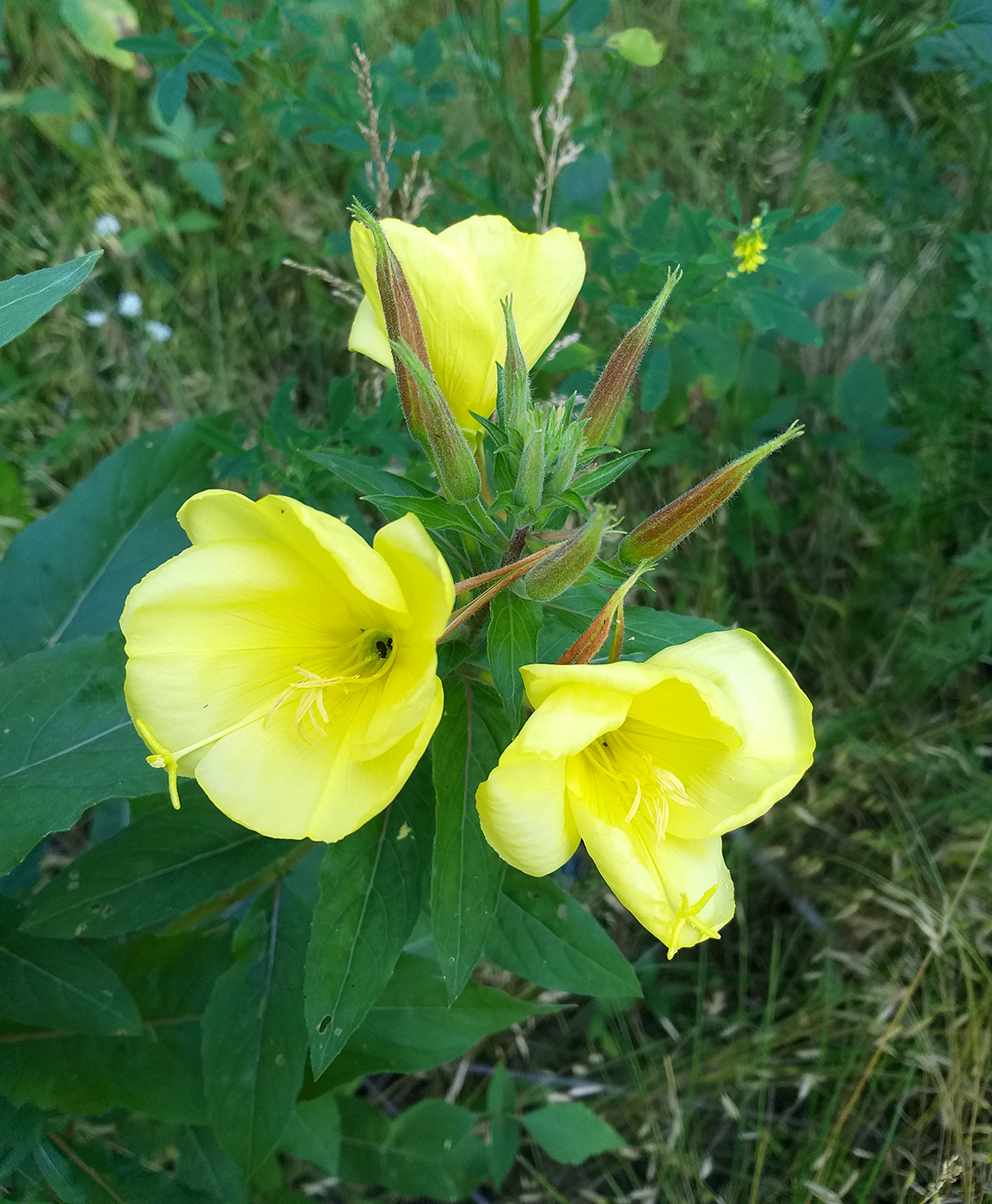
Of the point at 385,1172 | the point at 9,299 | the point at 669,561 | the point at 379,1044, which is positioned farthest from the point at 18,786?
the point at 669,561

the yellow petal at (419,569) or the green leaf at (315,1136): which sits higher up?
the yellow petal at (419,569)

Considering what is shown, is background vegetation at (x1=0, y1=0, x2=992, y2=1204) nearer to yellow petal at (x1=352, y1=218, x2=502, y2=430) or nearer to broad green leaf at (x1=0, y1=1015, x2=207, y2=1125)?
broad green leaf at (x1=0, y1=1015, x2=207, y2=1125)

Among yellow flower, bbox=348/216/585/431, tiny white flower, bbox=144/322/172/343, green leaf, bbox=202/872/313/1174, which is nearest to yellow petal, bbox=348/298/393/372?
yellow flower, bbox=348/216/585/431

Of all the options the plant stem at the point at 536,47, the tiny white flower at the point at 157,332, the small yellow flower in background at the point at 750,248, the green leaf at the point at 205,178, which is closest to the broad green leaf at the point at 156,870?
the small yellow flower in background at the point at 750,248

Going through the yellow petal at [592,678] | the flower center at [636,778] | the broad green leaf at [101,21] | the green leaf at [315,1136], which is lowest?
the green leaf at [315,1136]

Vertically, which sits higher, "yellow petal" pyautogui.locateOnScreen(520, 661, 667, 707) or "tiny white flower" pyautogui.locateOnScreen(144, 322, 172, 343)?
"yellow petal" pyautogui.locateOnScreen(520, 661, 667, 707)

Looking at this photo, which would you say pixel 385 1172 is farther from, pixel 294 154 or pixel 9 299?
pixel 294 154

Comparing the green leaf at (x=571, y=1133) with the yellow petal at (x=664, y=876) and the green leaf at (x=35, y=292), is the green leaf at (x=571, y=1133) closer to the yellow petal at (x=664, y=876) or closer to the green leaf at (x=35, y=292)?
the yellow petal at (x=664, y=876)
